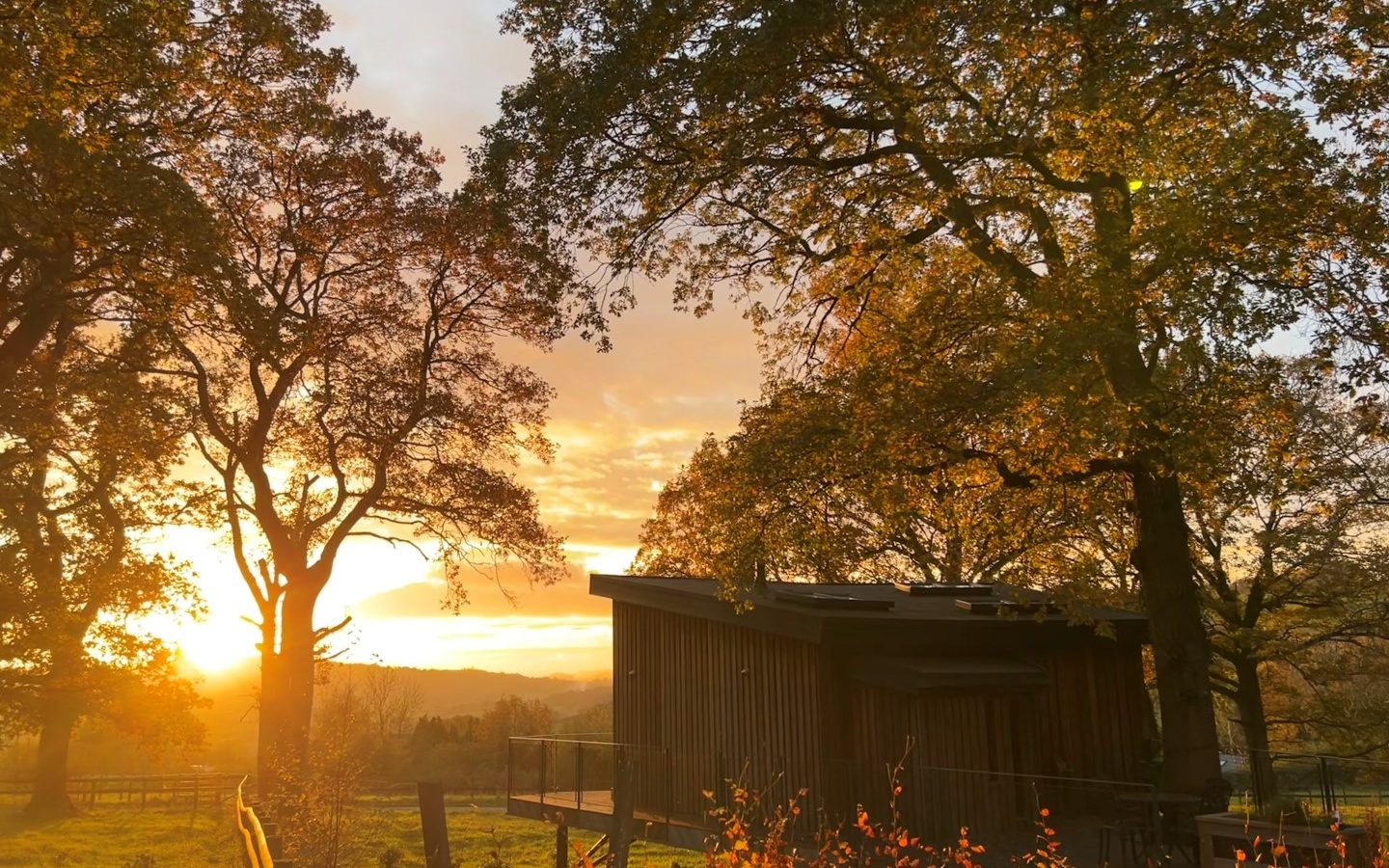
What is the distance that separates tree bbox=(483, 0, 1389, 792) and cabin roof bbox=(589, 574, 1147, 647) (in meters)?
2.57

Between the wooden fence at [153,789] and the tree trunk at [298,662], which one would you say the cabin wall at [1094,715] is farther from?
the wooden fence at [153,789]

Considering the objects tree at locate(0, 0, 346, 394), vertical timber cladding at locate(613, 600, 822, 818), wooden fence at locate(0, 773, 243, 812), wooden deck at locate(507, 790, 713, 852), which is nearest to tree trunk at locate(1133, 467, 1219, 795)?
vertical timber cladding at locate(613, 600, 822, 818)

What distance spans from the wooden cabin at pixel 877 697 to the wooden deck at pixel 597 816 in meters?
0.81

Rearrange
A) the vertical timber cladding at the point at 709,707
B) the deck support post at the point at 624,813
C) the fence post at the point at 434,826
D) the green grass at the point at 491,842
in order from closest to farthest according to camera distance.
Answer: the fence post at the point at 434,826, the deck support post at the point at 624,813, the vertical timber cladding at the point at 709,707, the green grass at the point at 491,842

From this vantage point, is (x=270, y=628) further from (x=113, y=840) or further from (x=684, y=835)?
(x=684, y=835)

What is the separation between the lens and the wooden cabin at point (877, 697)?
1577 centimetres

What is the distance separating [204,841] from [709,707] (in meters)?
14.9

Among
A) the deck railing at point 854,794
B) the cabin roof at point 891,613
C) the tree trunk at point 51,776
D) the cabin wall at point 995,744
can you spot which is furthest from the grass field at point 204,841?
the cabin roof at point 891,613

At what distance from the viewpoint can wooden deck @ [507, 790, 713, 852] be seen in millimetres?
16091

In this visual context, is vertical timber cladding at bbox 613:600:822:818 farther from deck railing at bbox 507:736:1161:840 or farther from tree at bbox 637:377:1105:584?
tree at bbox 637:377:1105:584

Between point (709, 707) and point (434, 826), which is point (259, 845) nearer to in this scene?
point (434, 826)

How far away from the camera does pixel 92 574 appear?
23141 mm

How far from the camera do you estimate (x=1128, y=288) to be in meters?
12.6

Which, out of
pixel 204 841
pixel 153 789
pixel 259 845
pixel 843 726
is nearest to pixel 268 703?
pixel 204 841
